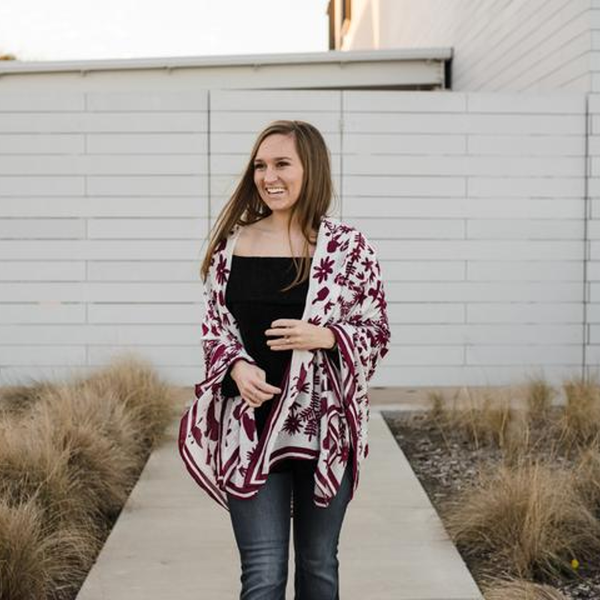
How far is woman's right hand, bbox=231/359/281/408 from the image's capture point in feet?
8.69

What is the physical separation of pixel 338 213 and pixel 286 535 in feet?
20.0

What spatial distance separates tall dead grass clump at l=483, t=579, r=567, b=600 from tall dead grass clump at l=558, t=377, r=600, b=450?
2.46 m

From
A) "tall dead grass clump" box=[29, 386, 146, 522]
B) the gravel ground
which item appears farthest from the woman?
"tall dead grass clump" box=[29, 386, 146, 522]

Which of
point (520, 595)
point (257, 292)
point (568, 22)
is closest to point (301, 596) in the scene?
point (257, 292)

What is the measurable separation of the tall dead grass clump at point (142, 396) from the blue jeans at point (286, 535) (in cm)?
381

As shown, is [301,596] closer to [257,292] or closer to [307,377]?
[307,377]

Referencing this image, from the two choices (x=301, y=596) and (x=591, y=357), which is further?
(x=591, y=357)

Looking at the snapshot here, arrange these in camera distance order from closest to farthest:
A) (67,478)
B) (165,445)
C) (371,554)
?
(371,554) → (67,478) → (165,445)

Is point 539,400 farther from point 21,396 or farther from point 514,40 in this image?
point 514,40

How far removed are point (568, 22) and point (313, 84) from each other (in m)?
5.42

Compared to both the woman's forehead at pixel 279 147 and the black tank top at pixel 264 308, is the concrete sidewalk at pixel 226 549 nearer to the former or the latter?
the black tank top at pixel 264 308

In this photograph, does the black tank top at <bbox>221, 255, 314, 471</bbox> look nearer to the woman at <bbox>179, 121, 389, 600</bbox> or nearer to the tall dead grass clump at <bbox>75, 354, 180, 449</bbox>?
the woman at <bbox>179, 121, 389, 600</bbox>

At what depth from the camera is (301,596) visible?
2854 mm

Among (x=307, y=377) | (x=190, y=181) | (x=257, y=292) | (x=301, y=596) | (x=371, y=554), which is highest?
(x=190, y=181)
